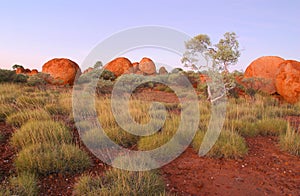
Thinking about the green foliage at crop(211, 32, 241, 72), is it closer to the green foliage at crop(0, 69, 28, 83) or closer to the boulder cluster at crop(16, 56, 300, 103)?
the boulder cluster at crop(16, 56, 300, 103)

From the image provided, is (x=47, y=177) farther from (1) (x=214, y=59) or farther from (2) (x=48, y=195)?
(1) (x=214, y=59)

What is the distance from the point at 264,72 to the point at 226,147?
1000 cm

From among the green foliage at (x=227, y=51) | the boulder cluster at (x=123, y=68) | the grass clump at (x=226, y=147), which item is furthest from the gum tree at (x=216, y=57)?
the boulder cluster at (x=123, y=68)

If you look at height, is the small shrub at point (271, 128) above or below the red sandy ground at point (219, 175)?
above

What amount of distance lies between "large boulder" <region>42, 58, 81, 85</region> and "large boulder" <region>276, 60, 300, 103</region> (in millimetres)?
12871

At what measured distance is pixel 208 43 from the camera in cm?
934

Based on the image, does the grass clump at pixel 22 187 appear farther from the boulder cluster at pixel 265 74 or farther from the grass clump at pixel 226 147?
the boulder cluster at pixel 265 74

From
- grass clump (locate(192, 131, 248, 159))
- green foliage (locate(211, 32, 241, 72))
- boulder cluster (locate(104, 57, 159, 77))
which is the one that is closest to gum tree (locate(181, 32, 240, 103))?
green foliage (locate(211, 32, 241, 72))

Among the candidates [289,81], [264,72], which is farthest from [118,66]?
[289,81]

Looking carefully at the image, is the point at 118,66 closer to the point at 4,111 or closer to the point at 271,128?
the point at 4,111

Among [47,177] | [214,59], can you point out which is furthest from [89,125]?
[214,59]

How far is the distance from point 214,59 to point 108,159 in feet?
23.3

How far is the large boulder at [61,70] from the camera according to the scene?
626 inches

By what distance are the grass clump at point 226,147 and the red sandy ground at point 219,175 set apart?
0.37 feet
